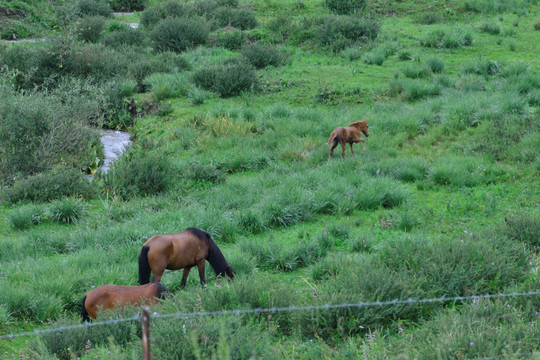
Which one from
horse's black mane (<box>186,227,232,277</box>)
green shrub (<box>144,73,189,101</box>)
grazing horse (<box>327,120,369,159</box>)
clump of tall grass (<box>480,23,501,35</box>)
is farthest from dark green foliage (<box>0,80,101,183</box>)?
clump of tall grass (<box>480,23,501,35</box>)

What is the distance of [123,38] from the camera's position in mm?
21531

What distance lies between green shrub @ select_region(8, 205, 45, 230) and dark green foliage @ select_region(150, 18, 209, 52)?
12016mm

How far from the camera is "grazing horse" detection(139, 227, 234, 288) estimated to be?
20.2 ft

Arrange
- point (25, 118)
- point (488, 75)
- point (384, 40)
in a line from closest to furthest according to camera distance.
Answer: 1. point (25, 118)
2. point (488, 75)
3. point (384, 40)

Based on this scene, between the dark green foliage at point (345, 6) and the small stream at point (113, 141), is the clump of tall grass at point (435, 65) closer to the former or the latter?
the dark green foliage at point (345, 6)

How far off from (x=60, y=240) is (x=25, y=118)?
13.8ft

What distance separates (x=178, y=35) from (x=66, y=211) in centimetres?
1245

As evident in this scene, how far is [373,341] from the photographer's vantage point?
16.1 feet

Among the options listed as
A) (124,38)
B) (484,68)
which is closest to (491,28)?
(484,68)

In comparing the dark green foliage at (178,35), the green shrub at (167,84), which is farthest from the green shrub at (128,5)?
the green shrub at (167,84)

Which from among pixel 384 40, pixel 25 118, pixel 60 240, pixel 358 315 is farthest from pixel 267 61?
pixel 358 315

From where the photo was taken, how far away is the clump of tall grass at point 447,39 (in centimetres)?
1819

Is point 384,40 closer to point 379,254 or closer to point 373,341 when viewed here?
point 379,254

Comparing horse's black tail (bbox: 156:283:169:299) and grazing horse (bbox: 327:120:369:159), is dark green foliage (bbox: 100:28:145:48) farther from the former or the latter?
horse's black tail (bbox: 156:283:169:299)
